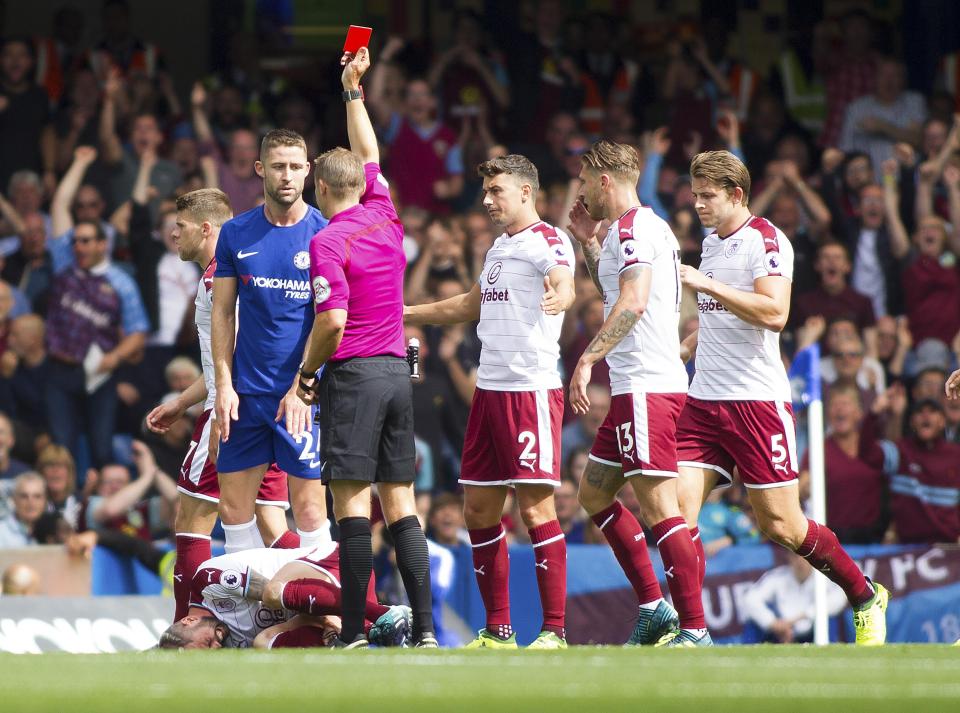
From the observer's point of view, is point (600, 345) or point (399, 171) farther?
point (399, 171)

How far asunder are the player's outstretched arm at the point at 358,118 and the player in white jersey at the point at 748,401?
1766mm

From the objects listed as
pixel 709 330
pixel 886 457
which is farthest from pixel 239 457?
pixel 886 457

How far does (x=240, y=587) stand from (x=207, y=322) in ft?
6.01

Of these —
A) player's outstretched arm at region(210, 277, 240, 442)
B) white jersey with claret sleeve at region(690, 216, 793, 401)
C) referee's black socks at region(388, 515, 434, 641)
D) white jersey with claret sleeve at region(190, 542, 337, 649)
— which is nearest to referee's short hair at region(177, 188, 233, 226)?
player's outstretched arm at region(210, 277, 240, 442)

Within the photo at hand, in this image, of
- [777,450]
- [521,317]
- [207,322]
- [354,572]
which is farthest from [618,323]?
[207,322]

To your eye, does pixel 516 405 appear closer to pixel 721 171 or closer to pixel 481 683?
pixel 721 171

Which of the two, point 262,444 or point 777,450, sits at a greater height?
point 262,444

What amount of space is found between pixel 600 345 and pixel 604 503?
3.22 feet

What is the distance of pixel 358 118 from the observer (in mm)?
8312

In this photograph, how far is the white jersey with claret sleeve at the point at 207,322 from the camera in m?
9.04

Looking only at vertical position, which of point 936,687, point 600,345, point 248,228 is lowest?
point 936,687

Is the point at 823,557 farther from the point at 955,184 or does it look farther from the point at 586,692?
the point at 955,184

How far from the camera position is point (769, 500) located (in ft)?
28.2

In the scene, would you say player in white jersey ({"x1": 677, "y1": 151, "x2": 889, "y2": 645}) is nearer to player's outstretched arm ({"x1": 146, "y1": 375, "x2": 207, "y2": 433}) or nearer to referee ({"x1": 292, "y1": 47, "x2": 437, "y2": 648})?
referee ({"x1": 292, "y1": 47, "x2": 437, "y2": 648})
